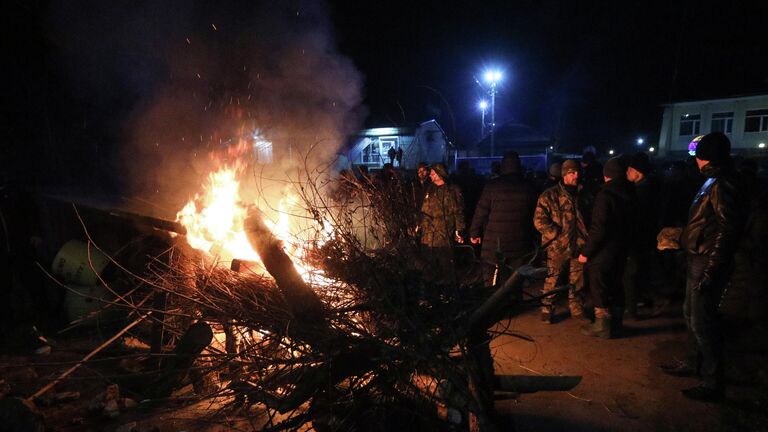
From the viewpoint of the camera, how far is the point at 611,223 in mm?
4621

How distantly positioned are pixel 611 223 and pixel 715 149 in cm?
146

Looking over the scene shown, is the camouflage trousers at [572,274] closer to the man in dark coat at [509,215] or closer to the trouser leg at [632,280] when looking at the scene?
the man in dark coat at [509,215]

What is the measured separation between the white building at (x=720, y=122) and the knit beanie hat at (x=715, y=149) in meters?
32.5

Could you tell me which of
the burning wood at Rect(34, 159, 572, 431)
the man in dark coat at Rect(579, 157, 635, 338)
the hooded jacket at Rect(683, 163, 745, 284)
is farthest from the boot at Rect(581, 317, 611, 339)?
the burning wood at Rect(34, 159, 572, 431)

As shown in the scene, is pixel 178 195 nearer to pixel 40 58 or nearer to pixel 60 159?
pixel 40 58

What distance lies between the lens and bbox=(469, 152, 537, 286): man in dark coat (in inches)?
207

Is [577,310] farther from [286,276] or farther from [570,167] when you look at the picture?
[286,276]

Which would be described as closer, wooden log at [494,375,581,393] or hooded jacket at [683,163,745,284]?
wooden log at [494,375,581,393]

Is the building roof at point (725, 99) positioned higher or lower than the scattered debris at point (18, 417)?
higher

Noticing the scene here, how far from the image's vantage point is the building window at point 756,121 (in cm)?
2708

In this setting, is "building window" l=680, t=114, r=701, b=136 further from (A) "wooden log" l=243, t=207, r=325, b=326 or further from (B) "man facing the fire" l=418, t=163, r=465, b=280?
(A) "wooden log" l=243, t=207, r=325, b=326

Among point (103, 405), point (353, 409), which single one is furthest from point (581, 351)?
point (103, 405)

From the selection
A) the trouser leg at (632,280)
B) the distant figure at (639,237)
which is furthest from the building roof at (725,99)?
the trouser leg at (632,280)

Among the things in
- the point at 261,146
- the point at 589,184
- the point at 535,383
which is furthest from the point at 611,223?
the point at 261,146
